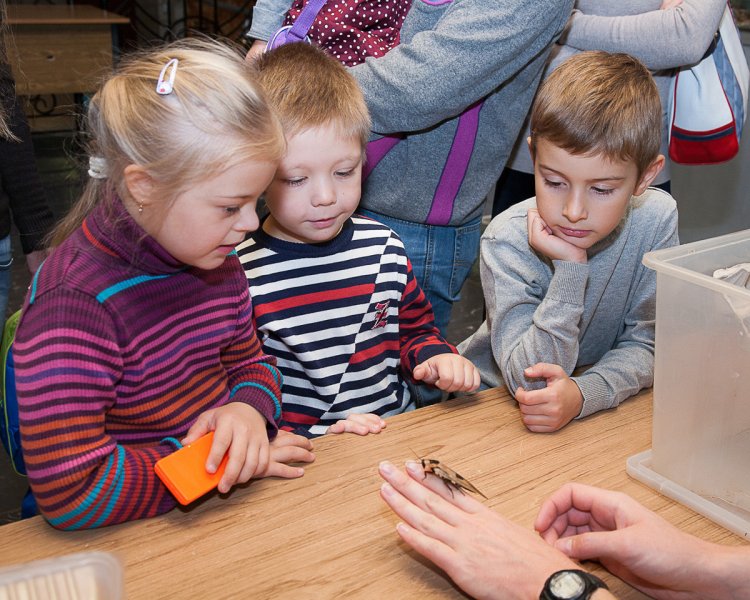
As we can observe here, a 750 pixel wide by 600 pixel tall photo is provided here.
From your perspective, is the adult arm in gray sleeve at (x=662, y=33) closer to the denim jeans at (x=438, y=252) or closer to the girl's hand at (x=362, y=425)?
the denim jeans at (x=438, y=252)

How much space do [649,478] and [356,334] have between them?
20.5 inches

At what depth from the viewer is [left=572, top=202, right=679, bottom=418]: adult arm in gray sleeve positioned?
47.5 inches

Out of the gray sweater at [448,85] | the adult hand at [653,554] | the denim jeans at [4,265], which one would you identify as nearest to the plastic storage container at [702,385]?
the adult hand at [653,554]

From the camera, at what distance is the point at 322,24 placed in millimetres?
1512

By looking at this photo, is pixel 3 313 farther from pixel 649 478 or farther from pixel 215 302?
pixel 649 478

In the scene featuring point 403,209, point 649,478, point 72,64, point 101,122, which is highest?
point 101,122

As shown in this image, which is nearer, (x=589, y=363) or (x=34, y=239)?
(x=589, y=363)

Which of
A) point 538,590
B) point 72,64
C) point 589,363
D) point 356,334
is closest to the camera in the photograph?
point 538,590

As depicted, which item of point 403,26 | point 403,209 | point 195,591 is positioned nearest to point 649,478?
point 195,591

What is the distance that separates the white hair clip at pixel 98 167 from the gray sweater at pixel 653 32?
1.18 m

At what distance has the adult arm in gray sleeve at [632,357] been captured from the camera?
1206 millimetres

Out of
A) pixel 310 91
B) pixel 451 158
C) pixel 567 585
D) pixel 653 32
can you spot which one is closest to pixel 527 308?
pixel 451 158

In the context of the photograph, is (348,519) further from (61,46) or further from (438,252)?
(61,46)

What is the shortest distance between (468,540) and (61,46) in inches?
172
